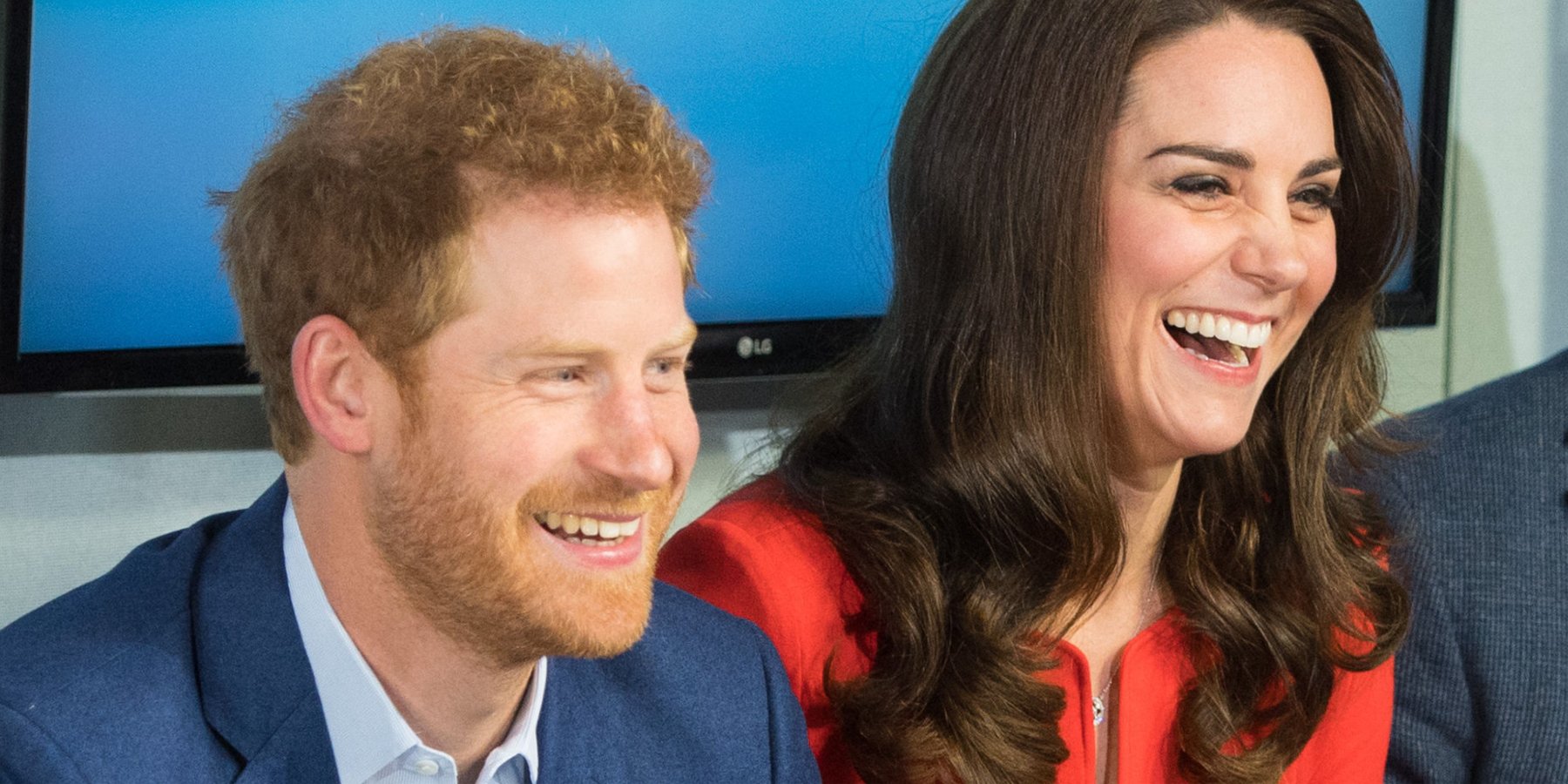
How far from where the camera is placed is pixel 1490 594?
1.70 meters

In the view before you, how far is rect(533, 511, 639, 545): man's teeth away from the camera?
1.03 meters

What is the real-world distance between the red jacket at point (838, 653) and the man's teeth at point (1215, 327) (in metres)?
0.28

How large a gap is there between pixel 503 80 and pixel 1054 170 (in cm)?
60

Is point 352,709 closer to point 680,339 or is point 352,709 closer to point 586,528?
point 586,528

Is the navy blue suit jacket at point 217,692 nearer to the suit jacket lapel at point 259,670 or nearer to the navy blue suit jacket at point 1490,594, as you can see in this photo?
the suit jacket lapel at point 259,670

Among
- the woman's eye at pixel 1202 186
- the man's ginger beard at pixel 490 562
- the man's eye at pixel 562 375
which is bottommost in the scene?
the man's ginger beard at pixel 490 562

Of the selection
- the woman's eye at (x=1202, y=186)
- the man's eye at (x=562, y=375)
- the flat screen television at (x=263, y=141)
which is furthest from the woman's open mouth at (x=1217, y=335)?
the man's eye at (x=562, y=375)

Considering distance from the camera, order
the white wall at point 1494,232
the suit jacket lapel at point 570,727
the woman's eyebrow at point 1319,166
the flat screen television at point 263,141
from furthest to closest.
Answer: the white wall at point 1494,232 → the woman's eyebrow at point 1319,166 → the flat screen television at point 263,141 → the suit jacket lapel at point 570,727

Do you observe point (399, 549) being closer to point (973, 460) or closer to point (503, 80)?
point (503, 80)

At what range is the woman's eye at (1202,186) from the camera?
1.50 meters

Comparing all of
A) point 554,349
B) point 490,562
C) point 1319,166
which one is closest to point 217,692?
point 490,562

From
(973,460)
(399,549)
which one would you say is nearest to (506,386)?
(399,549)

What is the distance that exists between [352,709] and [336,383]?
198 millimetres

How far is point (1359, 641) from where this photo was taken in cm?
170
